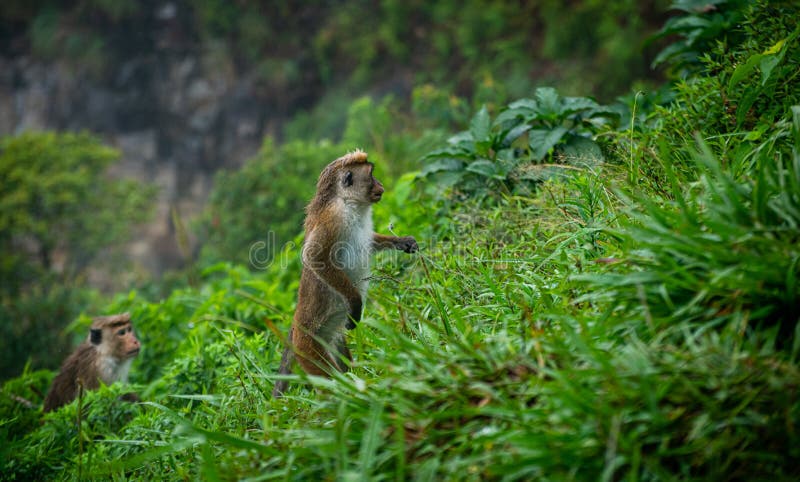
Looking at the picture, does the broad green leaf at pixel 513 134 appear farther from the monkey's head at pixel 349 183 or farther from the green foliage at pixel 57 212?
the green foliage at pixel 57 212

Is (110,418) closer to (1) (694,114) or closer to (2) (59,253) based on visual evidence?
(1) (694,114)

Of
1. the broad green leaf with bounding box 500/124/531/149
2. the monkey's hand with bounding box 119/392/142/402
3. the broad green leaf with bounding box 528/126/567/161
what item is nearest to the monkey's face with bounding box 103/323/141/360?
the monkey's hand with bounding box 119/392/142/402

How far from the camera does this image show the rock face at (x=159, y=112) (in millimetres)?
17750

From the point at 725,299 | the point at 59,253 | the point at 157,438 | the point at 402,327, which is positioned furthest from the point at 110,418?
the point at 59,253

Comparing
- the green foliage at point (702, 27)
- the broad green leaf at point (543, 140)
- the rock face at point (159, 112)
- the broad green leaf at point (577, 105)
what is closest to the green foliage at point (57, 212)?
the rock face at point (159, 112)

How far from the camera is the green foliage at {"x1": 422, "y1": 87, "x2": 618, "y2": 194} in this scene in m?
4.29

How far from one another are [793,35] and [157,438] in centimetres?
390

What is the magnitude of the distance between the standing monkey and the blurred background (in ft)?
10.1

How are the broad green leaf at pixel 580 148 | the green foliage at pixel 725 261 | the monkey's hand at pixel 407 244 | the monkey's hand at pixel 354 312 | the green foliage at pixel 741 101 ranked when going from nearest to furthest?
the green foliage at pixel 725 261
the green foliage at pixel 741 101
the monkey's hand at pixel 354 312
the monkey's hand at pixel 407 244
the broad green leaf at pixel 580 148

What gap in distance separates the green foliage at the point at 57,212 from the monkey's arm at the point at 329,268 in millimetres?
7592

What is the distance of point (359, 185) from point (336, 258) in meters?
0.45

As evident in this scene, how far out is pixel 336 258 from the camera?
3.62 metres

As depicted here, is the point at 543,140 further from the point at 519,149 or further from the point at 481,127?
the point at 481,127

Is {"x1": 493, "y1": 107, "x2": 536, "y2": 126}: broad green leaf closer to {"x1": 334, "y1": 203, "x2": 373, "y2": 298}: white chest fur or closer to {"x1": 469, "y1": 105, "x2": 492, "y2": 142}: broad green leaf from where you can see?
{"x1": 469, "y1": 105, "x2": 492, "y2": 142}: broad green leaf
